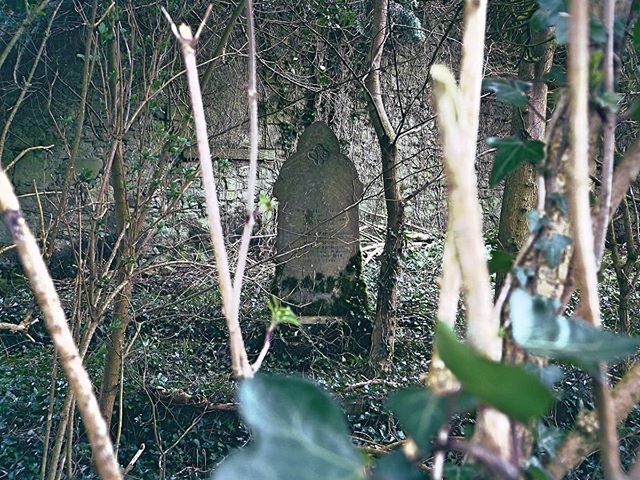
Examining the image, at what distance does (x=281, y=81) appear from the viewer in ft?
19.4

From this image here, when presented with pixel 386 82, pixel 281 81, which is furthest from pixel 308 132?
pixel 386 82

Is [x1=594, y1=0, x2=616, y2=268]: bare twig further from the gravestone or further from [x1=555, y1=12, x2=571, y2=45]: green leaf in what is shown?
the gravestone

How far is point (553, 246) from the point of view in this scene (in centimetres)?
43

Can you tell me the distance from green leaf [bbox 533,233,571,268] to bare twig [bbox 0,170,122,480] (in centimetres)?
36

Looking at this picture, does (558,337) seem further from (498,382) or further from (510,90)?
(510,90)

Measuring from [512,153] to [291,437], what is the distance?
49 cm

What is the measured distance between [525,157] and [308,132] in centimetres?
372

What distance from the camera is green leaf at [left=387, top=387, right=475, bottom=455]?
0.32 m

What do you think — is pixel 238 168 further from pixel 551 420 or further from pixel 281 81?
pixel 551 420

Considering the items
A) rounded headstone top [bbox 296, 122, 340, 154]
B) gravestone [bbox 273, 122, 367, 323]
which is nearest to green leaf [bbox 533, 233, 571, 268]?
gravestone [bbox 273, 122, 367, 323]

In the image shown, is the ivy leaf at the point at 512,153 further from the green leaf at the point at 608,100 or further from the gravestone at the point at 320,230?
the gravestone at the point at 320,230

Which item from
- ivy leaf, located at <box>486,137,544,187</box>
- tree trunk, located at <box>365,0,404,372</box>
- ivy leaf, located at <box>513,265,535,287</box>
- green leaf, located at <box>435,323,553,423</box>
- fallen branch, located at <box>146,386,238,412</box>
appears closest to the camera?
green leaf, located at <box>435,323,553,423</box>

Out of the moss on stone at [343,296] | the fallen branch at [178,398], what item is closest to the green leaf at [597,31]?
the fallen branch at [178,398]

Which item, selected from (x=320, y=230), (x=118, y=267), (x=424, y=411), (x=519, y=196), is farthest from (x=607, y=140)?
(x=320, y=230)
